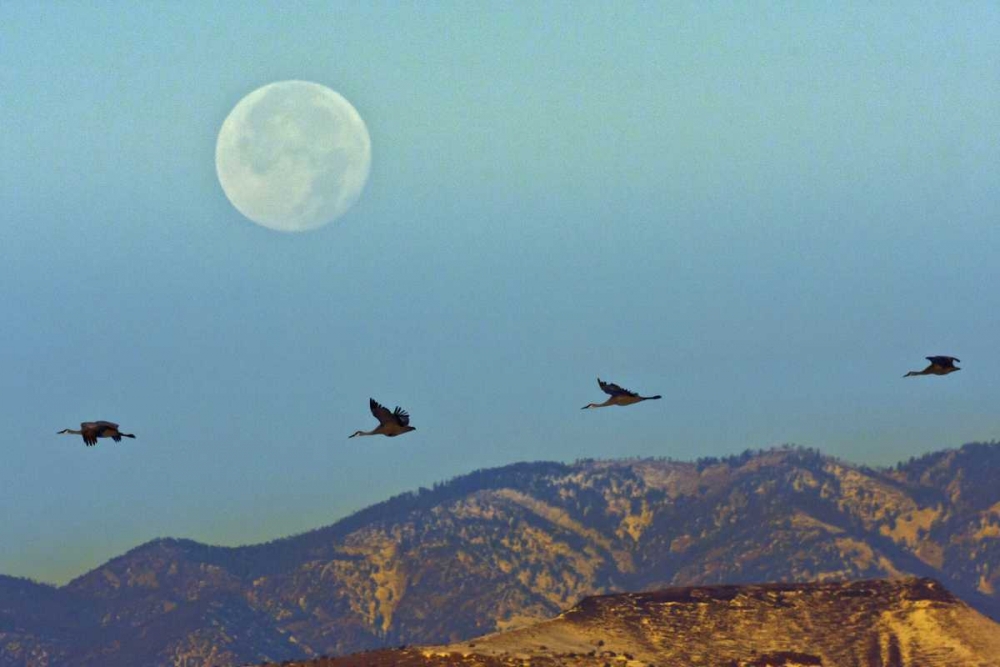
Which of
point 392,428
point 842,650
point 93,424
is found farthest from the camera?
point 842,650

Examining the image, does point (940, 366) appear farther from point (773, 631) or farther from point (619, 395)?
point (773, 631)

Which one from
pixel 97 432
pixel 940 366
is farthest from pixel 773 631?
pixel 97 432

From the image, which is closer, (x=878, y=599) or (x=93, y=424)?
(x=93, y=424)

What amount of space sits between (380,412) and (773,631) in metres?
124

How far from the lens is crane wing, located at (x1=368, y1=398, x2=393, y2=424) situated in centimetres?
7425

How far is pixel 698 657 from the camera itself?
175875mm

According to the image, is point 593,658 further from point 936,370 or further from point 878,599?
point 936,370

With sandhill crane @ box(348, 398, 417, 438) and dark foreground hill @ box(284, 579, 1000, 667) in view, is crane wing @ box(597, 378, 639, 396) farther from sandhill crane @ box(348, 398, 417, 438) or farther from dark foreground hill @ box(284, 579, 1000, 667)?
dark foreground hill @ box(284, 579, 1000, 667)

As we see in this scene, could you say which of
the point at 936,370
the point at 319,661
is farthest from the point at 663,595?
the point at 936,370

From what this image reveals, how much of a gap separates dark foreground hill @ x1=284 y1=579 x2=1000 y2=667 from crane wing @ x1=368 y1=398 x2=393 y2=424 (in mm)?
83579

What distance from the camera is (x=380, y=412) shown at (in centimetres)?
7444

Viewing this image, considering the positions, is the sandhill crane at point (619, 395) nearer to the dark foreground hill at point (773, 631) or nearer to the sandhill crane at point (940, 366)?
the sandhill crane at point (940, 366)

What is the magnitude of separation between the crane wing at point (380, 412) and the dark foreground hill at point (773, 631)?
83.6 meters

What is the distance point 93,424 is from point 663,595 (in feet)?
441
